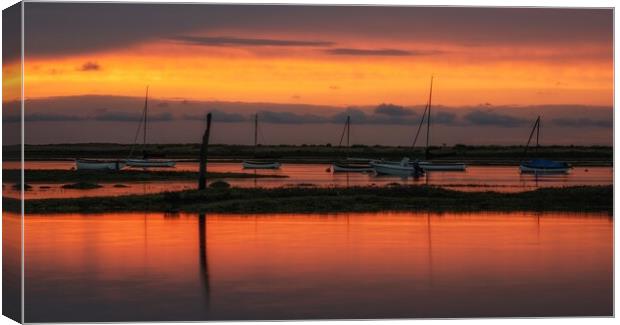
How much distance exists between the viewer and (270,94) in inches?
966

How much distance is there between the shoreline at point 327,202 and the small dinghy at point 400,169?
29.4 m

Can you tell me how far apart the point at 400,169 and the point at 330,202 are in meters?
34.8

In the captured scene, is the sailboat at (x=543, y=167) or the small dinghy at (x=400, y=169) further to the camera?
the sailboat at (x=543, y=167)

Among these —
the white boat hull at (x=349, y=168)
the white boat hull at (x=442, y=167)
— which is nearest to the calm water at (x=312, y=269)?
the white boat hull at (x=349, y=168)

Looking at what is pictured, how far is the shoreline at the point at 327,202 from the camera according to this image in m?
29.3

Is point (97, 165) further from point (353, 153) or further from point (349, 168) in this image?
point (353, 153)

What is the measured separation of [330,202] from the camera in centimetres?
2994

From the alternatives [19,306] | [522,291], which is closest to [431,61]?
[522,291]

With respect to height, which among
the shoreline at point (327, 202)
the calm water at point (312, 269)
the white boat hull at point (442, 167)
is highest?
the white boat hull at point (442, 167)

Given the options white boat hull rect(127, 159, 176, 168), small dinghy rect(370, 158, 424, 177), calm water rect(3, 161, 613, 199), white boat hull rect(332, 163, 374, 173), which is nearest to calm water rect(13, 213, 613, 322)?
calm water rect(3, 161, 613, 199)

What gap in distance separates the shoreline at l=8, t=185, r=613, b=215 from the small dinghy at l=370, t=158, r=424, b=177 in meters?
A: 29.4

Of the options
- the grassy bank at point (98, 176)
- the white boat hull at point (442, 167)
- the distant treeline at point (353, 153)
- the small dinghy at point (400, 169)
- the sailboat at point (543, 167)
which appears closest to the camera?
the grassy bank at point (98, 176)

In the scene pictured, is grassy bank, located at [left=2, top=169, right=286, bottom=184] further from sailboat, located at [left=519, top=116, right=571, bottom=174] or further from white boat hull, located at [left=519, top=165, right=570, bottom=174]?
sailboat, located at [left=519, top=116, right=571, bottom=174]

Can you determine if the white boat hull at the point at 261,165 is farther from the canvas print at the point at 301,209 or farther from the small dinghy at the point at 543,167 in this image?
the canvas print at the point at 301,209
